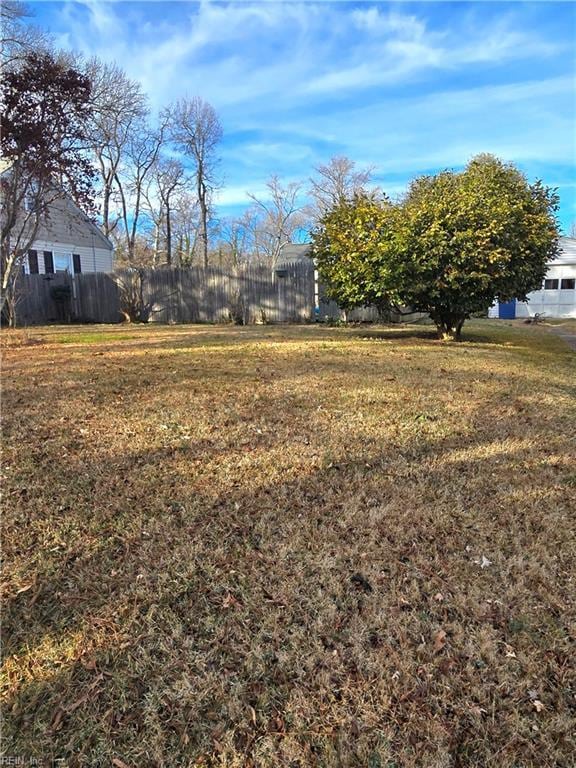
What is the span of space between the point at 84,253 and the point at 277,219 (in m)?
21.0

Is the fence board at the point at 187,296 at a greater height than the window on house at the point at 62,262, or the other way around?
the window on house at the point at 62,262

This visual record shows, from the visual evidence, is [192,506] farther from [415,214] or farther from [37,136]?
[37,136]

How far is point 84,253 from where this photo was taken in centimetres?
1880

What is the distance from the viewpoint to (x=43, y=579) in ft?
6.24

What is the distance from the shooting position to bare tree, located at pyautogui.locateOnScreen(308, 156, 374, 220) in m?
32.7

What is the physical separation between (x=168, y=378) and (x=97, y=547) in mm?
3026

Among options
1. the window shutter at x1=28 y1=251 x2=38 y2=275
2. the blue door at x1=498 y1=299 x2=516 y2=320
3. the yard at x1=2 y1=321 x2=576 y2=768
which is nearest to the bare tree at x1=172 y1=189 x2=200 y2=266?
the window shutter at x1=28 y1=251 x2=38 y2=275

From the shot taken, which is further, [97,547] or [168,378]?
[168,378]

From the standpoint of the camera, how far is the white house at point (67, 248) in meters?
16.3

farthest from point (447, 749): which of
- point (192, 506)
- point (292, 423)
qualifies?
point (292, 423)

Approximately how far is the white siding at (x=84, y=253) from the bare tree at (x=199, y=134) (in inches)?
406

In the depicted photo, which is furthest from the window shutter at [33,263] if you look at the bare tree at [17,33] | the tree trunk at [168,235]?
the tree trunk at [168,235]

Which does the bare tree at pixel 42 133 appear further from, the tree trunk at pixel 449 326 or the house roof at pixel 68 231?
the house roof at pixel 68 231

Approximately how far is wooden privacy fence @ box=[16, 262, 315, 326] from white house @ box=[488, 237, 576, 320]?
454 inches
